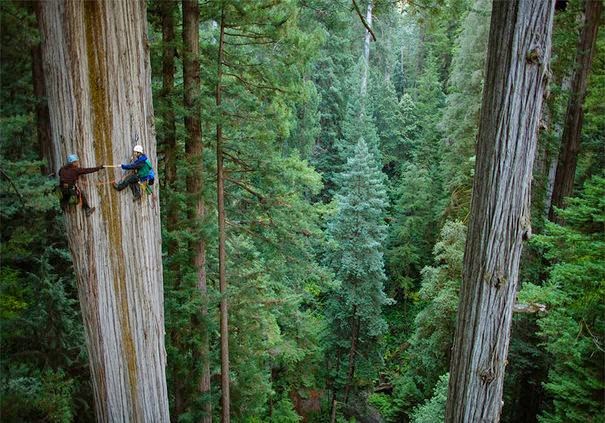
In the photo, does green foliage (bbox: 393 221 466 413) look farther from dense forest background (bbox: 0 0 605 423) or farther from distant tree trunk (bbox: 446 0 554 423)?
distant tree trunk (bbox: 446 0 554 423)

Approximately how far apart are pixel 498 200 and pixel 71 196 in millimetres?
3072

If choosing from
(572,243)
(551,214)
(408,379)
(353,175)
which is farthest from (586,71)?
(408,379)

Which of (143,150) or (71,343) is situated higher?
(143,150)

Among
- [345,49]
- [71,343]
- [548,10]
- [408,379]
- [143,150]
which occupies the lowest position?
[408,379]

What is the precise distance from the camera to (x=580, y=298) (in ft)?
20.3

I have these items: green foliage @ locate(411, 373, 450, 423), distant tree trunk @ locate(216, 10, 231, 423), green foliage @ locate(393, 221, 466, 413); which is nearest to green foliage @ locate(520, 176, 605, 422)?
green foliage @ locate(411, 373, 450, 423)

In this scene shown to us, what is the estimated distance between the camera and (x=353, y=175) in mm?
17188

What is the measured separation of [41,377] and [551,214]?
10464 millimetres

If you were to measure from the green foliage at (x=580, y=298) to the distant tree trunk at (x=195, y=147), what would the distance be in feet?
16.6

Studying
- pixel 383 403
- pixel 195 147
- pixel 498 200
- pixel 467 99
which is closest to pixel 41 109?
pixel 195 147

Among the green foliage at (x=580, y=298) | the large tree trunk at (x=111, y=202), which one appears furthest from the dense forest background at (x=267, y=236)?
the large tree trunk at (x=111, y=202)

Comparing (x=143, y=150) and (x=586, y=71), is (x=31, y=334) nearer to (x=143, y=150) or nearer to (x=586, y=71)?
(x=143, y=150)

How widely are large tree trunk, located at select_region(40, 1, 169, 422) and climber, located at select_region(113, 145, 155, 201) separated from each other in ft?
0.20

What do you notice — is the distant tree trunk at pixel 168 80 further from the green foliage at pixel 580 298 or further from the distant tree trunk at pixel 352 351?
the distant tree trunk at pixel 352 351
